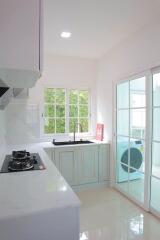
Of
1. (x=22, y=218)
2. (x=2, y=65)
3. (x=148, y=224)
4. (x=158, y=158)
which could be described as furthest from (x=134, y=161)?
(x=2, y=65)

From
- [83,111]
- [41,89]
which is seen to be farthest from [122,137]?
[41,89]

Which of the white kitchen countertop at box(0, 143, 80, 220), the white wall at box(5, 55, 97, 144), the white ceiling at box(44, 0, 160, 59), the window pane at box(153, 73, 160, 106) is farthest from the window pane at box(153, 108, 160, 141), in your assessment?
the white wall at box(5, 55, 97, 144)

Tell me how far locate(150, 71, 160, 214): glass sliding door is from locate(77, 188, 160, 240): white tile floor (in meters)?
0.23

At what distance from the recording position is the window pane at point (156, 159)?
269 cm

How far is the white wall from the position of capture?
3.65m

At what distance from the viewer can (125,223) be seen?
2578mm

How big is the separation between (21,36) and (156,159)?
95.5 inches

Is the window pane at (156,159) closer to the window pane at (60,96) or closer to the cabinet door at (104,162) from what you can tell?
the cabinet door at (104,162)

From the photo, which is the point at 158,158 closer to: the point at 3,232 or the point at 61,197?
the point at 61,197

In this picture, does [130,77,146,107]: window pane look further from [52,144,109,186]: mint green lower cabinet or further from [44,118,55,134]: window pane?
[44,118,55,134]: window pane

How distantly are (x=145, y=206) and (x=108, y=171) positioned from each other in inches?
43.9

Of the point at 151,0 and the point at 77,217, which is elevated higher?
the point at 151,0

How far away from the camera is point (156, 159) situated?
273 cm

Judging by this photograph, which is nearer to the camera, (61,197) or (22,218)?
(22,218)
